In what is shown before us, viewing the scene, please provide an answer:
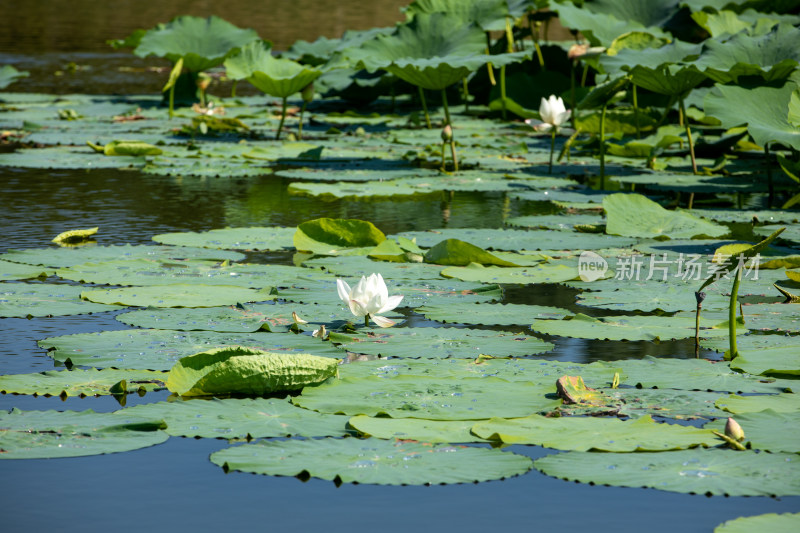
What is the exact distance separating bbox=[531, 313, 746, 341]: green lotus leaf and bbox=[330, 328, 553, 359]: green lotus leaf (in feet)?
0.36

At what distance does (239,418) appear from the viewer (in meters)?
1.93

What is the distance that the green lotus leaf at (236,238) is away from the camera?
367 cm

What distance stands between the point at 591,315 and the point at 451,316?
428mm

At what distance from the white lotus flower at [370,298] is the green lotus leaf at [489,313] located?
0.18 metres

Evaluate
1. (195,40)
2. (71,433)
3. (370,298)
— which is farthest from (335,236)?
(195,40)

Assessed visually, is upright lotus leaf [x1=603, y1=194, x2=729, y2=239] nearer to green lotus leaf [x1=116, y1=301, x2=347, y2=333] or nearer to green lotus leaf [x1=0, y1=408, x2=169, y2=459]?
green lotus leaf [x1=116, y1=301, x2=347, y2=333]

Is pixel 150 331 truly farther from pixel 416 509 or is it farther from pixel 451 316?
pixel 416 509

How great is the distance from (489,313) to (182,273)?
1.05m

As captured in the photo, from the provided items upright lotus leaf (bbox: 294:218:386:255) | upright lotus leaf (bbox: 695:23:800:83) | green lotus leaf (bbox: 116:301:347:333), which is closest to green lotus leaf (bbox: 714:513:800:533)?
green lotus leaf (bbox: 116:301:347:333)

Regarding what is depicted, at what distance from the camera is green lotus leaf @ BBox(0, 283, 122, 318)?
2.70m

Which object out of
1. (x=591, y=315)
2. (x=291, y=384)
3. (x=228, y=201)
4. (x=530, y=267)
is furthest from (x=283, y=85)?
(x=291, y=384)

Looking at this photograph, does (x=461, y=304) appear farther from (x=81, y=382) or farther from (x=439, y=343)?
(x=81, y=382)

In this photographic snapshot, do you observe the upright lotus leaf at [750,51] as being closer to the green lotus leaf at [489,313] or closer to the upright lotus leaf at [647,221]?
the upright lotus leaf at [647,221]

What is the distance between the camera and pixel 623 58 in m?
5.46
